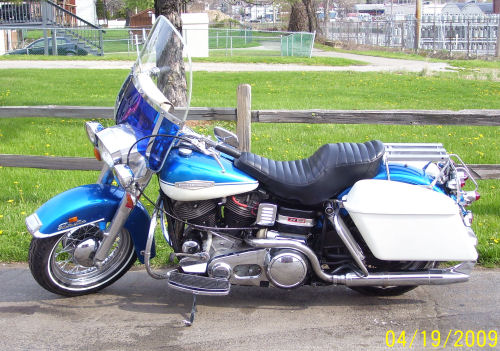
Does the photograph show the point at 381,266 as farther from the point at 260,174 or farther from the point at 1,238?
the point at 1,238

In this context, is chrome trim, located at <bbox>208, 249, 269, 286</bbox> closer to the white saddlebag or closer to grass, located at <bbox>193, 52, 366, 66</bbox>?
the white saddlebag

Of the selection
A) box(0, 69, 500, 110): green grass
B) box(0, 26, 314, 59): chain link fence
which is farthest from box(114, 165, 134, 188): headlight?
box(0, 26, 314, 59): chain link fence

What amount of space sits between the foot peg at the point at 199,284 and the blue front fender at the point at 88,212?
48 centimetres

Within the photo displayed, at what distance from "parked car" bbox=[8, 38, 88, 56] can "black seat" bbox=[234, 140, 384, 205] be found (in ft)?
85.1

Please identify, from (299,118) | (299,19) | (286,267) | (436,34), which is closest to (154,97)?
(286,267)

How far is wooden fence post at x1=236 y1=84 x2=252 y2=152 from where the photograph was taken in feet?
18.7

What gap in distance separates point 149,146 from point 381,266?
70.1 inches

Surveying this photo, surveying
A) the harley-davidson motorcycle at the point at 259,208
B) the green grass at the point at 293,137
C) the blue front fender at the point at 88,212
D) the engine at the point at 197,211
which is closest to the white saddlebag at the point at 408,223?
the harley-davidson motorcycle at the point at 259,208

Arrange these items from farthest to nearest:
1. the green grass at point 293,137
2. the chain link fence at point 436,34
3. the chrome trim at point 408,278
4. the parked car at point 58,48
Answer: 1. the chain link fence at point 436,34
2. the parked car at point 58,48
3. the green grass at point 293,137
4. the chrome trim at point 408,278

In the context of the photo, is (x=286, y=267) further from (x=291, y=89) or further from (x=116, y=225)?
(x=291, y=89)

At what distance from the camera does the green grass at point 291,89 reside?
42.9 feet

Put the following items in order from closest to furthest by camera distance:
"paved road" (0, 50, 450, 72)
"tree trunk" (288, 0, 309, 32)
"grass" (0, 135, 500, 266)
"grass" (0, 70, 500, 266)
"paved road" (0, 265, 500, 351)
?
"paved road" (0, 265, 500, 351) → "grass" (0, 135, 500, 266) → "grass" (0, 70, 500, 266) → "paved road" (0, 50, 450, 72) → "tree trunk" (288, 0, 309, 32)

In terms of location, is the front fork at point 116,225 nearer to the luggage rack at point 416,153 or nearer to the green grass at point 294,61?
the luggage rack at point 416,153

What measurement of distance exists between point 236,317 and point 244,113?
2.20 metres
